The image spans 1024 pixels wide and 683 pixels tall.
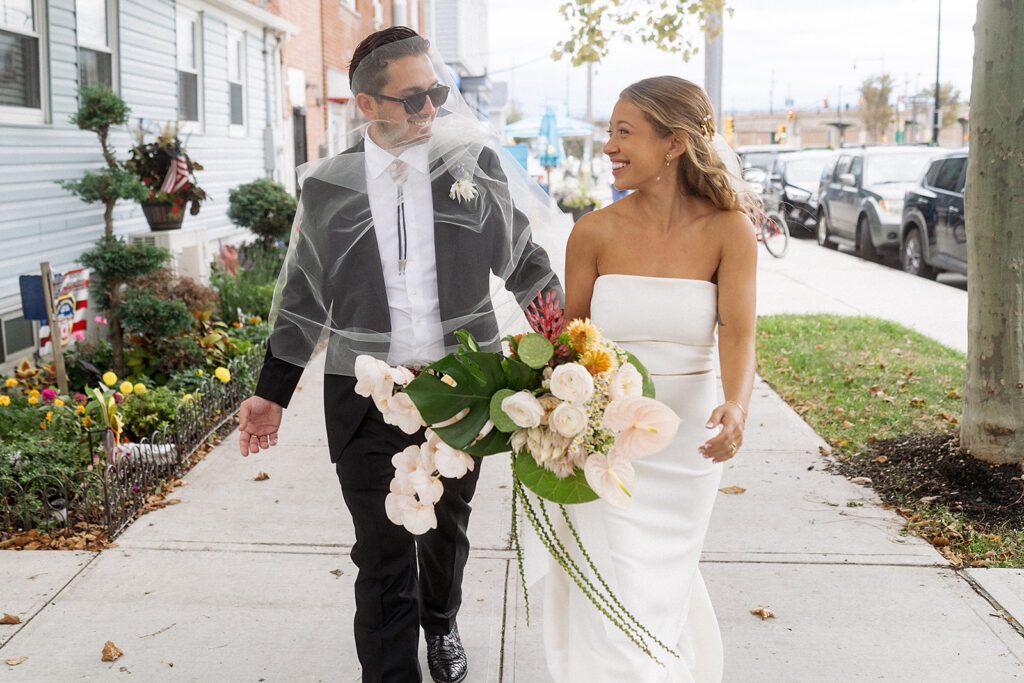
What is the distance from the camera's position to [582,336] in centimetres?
225

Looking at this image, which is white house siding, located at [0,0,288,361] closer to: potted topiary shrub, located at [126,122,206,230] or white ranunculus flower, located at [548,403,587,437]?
potted topiary shrub, located at [126,122,206,230]

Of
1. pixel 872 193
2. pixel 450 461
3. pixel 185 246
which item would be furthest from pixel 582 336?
pixel 872 193

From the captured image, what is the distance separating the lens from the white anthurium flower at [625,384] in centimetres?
220

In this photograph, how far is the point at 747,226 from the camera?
2.82 metres

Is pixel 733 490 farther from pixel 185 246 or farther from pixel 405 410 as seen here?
pixel 185 246

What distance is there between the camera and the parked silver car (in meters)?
16.3

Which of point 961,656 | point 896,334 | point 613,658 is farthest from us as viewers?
point 896,334

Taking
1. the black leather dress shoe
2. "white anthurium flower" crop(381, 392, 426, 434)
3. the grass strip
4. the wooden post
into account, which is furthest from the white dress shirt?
the wooden post

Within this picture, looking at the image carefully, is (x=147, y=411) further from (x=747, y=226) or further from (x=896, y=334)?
(x=896, y=334)

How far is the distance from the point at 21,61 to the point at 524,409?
6.72 meters

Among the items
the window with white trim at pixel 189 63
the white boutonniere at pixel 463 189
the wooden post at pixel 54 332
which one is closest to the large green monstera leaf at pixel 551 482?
the white boutonniere at pixel 463 189

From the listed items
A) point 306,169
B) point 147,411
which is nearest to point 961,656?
point 306,169

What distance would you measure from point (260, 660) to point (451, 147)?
197 centimetres

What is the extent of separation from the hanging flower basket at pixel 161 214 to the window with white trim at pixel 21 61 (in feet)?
4.42
